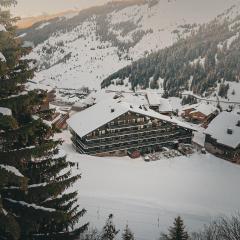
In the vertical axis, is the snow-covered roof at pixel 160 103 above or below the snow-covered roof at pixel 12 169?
below

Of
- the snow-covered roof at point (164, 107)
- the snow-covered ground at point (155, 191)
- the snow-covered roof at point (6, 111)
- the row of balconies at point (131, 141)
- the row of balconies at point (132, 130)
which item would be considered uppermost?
the snow-covered roof at point (6, 111)

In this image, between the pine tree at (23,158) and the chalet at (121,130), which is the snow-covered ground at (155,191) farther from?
the pine tree at (23,158)

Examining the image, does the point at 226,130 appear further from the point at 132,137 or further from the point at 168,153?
the point at 132,137

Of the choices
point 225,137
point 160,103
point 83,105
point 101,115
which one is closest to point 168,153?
point 225,137

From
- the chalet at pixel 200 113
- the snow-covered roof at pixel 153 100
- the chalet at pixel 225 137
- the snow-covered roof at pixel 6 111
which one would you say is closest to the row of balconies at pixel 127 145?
the chalet at pixel 225 137

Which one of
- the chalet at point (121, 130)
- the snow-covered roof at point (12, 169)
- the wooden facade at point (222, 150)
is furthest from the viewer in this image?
the wooden facade at point (222, 150)
